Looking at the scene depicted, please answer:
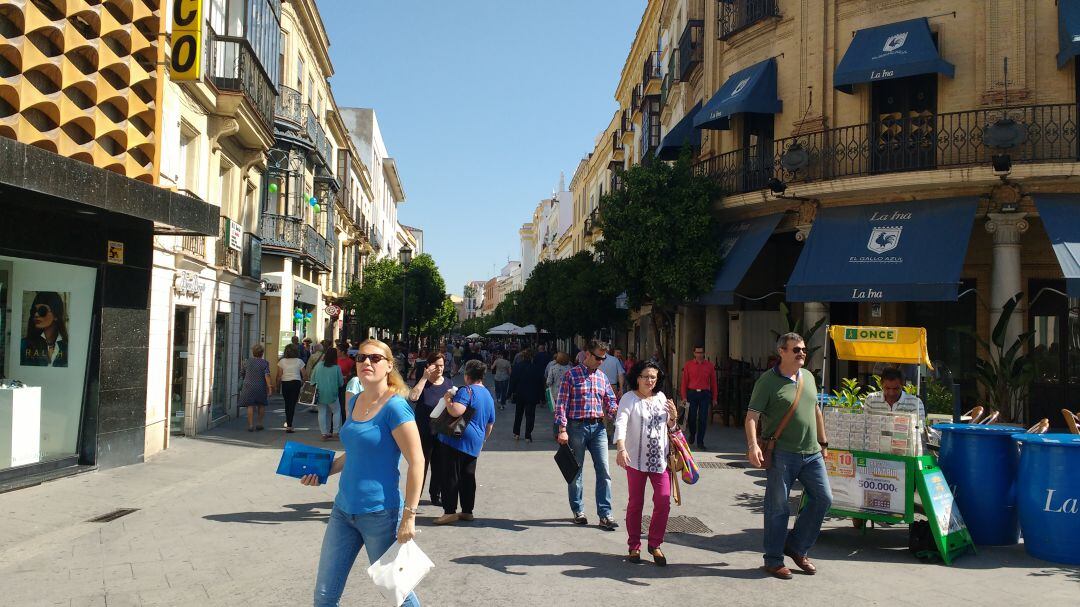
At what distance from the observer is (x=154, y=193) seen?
31.8 ft

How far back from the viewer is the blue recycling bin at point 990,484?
23.2 ft

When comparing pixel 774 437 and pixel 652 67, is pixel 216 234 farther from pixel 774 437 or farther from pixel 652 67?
pixel 652 67

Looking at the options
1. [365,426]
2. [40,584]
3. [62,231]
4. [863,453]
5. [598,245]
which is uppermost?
[598,245]

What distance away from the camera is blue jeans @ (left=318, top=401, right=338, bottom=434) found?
46.5 feet

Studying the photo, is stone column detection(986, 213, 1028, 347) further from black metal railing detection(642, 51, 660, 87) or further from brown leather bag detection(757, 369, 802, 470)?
black metal railing detection(642, 51, 660, 87)

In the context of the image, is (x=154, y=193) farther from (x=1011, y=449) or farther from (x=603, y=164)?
(x=603, y=164)

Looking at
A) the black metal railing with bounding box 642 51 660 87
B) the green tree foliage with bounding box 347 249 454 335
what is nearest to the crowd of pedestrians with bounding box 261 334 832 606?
the black metal railing with bounding box 642 51 660 87

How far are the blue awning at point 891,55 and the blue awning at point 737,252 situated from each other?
3.13m

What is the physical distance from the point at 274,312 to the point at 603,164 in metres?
24.5

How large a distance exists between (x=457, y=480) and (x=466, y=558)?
1477 mm

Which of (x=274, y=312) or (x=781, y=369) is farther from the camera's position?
(x=274, y=312)

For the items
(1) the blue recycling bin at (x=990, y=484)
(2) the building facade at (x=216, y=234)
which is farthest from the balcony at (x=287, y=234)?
(1) the blue recycling bin at (x=990, y=484)

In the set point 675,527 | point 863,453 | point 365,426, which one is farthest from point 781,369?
point 365,426

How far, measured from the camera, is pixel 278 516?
809 cm
